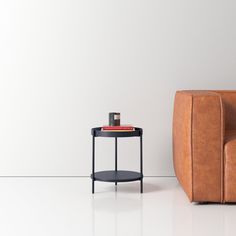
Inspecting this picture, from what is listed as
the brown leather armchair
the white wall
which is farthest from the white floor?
the white wall

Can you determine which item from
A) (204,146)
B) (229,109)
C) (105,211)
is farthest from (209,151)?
(105,211)

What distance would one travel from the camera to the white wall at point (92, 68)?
4102mm

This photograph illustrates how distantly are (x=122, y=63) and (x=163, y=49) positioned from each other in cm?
37

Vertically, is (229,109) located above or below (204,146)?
above

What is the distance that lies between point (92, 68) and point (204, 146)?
4.68ft

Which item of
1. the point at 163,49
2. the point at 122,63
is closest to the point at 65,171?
the point at 122,63

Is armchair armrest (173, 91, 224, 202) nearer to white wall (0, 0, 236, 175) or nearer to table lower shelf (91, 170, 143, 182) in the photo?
table lower shelf (91, 170, 143, 182)

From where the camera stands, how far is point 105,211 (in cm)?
304

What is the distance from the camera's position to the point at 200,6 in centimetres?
411

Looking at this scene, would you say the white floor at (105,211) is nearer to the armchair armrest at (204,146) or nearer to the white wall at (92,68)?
the armchair armrest at (204,146)

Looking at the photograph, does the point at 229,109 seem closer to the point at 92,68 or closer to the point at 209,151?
the point at 209,151

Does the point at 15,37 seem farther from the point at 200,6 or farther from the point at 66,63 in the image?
the point at 200,6

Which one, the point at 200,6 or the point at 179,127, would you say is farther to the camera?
the point at 200,6

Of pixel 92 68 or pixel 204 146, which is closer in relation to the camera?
pixel 204 146
